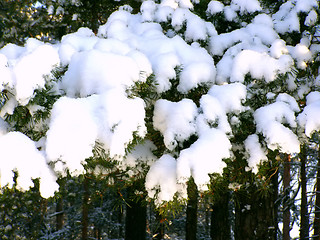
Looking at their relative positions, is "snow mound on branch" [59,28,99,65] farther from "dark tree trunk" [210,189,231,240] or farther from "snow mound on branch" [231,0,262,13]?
"dark tree trunk" [210,189,231,240]

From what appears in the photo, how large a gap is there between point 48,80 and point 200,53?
1495 millimetres

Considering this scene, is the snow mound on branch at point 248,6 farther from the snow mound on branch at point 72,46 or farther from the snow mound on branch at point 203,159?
the snow mound on branch at point 203,159

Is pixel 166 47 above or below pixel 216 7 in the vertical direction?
below

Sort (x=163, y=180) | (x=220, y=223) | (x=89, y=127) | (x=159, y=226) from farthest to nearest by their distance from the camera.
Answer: (x=220, y=223) < (x=159, y=226) < (x=163, y=180) < (x=89, y=127)

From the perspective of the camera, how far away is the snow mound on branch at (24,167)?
5.34ft

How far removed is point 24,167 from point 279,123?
6.07 feet

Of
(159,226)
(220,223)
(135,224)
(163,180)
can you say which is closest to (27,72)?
(163,180)

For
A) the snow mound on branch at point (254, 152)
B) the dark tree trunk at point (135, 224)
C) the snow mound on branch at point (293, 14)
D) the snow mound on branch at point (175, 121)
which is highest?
the snow mound on branch at point (293, 14)

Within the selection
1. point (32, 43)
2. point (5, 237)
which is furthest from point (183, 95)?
point (5, 237)

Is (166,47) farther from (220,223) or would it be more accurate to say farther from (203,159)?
(220,223)

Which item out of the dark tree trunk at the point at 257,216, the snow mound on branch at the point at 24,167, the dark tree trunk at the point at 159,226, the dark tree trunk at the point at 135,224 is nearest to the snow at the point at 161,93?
the snow mound on branch at the point at 24,167

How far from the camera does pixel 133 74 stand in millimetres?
2107

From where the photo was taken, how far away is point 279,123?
84.7 inches

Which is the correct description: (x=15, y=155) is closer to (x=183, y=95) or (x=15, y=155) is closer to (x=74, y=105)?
(x=74, y=105)
